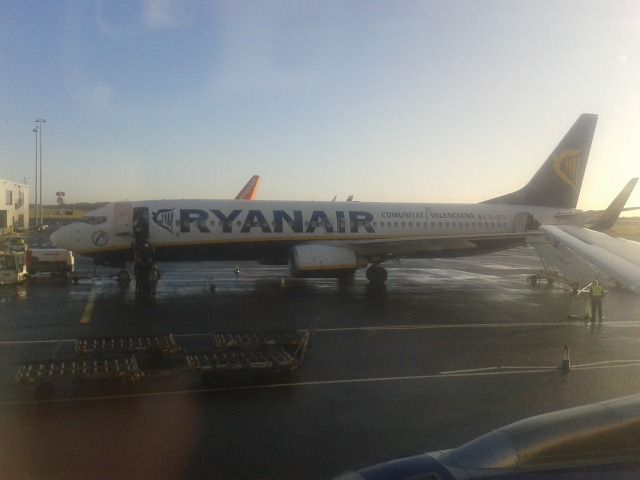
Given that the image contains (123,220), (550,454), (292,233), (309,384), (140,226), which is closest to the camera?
(550,454)

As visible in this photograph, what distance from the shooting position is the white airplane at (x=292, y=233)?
26.0 metres

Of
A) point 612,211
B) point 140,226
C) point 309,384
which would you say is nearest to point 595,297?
point 612,211

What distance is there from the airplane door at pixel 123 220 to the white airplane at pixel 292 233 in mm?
42

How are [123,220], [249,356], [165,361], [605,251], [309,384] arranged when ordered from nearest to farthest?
[605,251]
[309,384]
[249,356]
[165,361]
[123,220]

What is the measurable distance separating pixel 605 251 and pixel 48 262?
2893 centimetres

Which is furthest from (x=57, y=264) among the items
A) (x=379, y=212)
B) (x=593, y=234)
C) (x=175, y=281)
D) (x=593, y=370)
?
(x=593, y=234)

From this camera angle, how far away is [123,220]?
2602cm

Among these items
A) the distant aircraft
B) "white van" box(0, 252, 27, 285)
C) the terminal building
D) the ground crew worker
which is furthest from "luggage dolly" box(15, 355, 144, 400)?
the terminal building

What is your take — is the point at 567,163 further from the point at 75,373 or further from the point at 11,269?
the point at 75,373

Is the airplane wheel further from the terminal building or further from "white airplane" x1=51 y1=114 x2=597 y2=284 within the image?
the terminal building

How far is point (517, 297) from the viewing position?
82.8ft

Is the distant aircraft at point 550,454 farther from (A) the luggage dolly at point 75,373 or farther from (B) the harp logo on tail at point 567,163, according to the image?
(B) the harp logo on tail at point 567,163

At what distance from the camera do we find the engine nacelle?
81.5ft

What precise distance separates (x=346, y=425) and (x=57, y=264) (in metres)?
25.1
